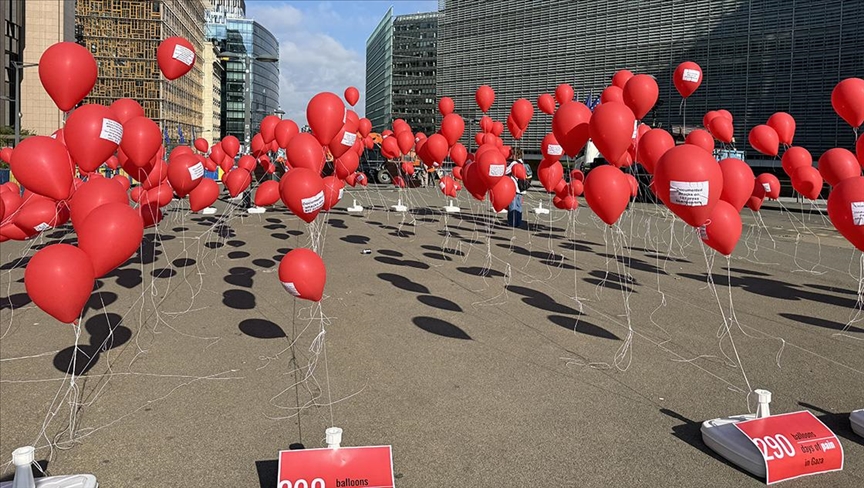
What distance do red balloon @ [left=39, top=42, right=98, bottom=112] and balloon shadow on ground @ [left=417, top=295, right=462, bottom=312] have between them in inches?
188

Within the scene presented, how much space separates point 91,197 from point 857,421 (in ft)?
20.2

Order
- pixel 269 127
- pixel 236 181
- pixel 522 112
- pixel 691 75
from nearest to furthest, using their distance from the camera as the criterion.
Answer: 1. pixel 691 75
2. pixel 236 181
3. pixel 522 112
4. pixel 269 127

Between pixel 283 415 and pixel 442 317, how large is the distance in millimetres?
3286

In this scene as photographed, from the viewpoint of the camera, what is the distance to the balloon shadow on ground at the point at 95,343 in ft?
18.9

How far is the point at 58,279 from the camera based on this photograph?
380 centimetres

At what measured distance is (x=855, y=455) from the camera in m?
4.16

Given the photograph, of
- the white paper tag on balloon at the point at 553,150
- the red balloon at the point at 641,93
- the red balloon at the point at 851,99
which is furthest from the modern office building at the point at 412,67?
the red balloon at the point at 641,93

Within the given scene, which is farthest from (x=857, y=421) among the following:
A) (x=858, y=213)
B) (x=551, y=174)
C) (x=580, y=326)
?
(x=551, y=174)

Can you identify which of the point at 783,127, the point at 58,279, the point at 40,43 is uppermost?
the point at 40,43

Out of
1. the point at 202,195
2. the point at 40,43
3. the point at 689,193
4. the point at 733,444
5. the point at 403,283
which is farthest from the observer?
the point at 40,43

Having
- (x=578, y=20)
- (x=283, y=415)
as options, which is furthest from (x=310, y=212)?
(x=578, y=20)

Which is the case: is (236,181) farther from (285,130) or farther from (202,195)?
(202,195)

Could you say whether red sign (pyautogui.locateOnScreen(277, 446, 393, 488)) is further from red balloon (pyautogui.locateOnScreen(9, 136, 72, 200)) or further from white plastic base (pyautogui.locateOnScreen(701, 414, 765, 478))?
red balloon (pyautogui.locateOnScreen(9, 136, 72, 200))

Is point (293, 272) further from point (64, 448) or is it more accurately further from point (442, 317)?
point (442, 317)
